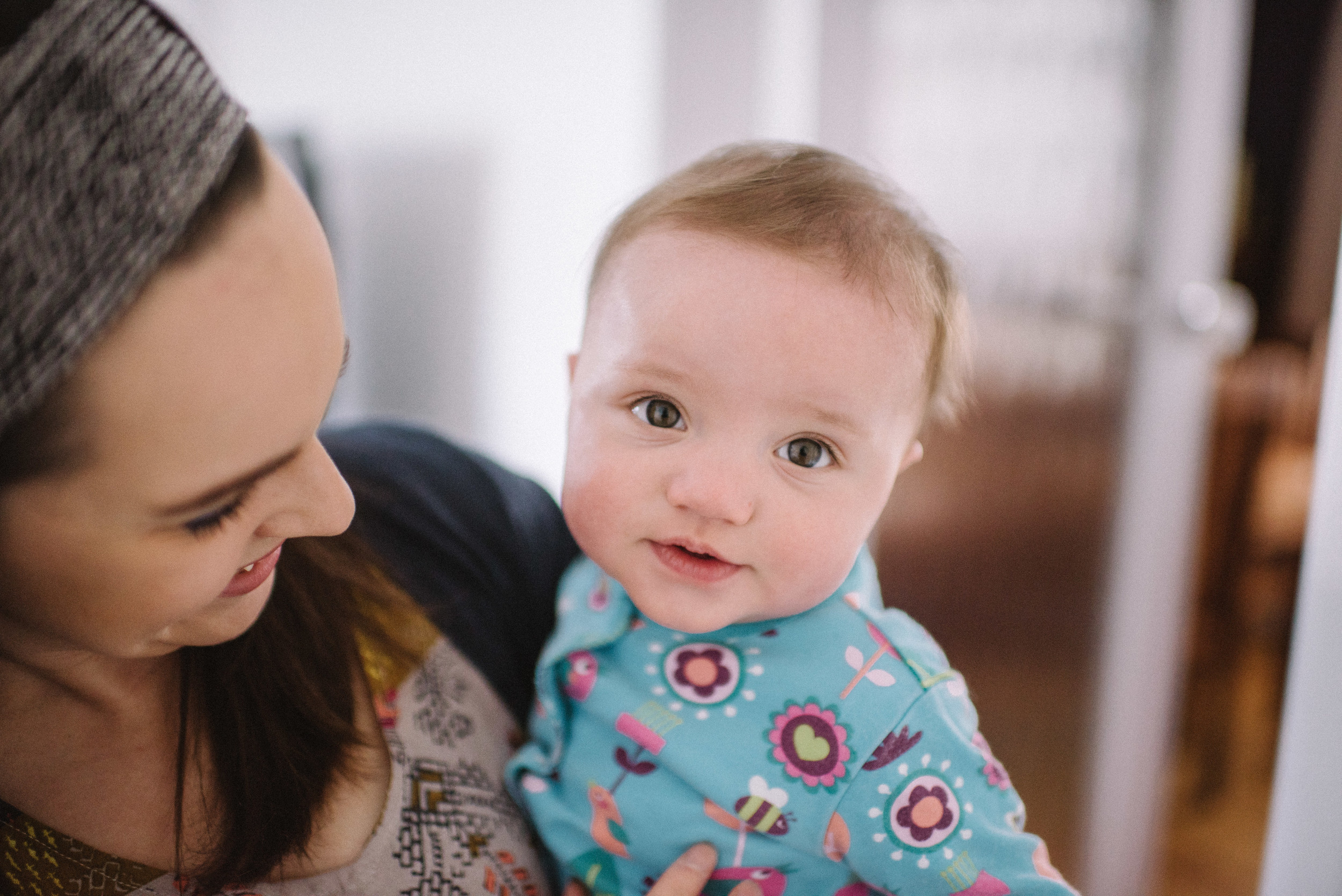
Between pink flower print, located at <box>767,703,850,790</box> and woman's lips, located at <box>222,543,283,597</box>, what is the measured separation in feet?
1.17

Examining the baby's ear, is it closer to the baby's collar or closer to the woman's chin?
the baby's collar

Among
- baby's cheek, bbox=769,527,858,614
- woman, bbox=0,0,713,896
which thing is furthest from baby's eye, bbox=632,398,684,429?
woman, bbox=0,0,713,896

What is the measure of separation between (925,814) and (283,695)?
0.45 m

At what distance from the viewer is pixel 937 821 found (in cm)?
58

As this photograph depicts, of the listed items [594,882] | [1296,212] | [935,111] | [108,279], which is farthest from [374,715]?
[1296,212]

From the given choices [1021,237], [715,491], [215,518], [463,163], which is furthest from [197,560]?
[463,163]

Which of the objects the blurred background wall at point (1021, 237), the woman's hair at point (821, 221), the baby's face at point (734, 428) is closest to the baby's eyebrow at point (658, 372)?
the baby's face at point (734, 428)

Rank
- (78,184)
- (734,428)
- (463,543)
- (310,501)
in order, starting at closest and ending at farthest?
(78,184) < (310,501) < (734,428) < (463,543)

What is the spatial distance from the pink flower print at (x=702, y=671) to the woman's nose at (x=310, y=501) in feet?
0.93

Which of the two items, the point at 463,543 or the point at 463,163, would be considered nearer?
the point at 463,543

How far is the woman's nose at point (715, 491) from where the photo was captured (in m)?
0.58

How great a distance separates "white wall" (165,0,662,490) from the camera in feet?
5.72

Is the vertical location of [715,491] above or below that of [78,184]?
below

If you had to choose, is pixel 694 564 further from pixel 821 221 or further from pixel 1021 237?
pixel 1021 237
